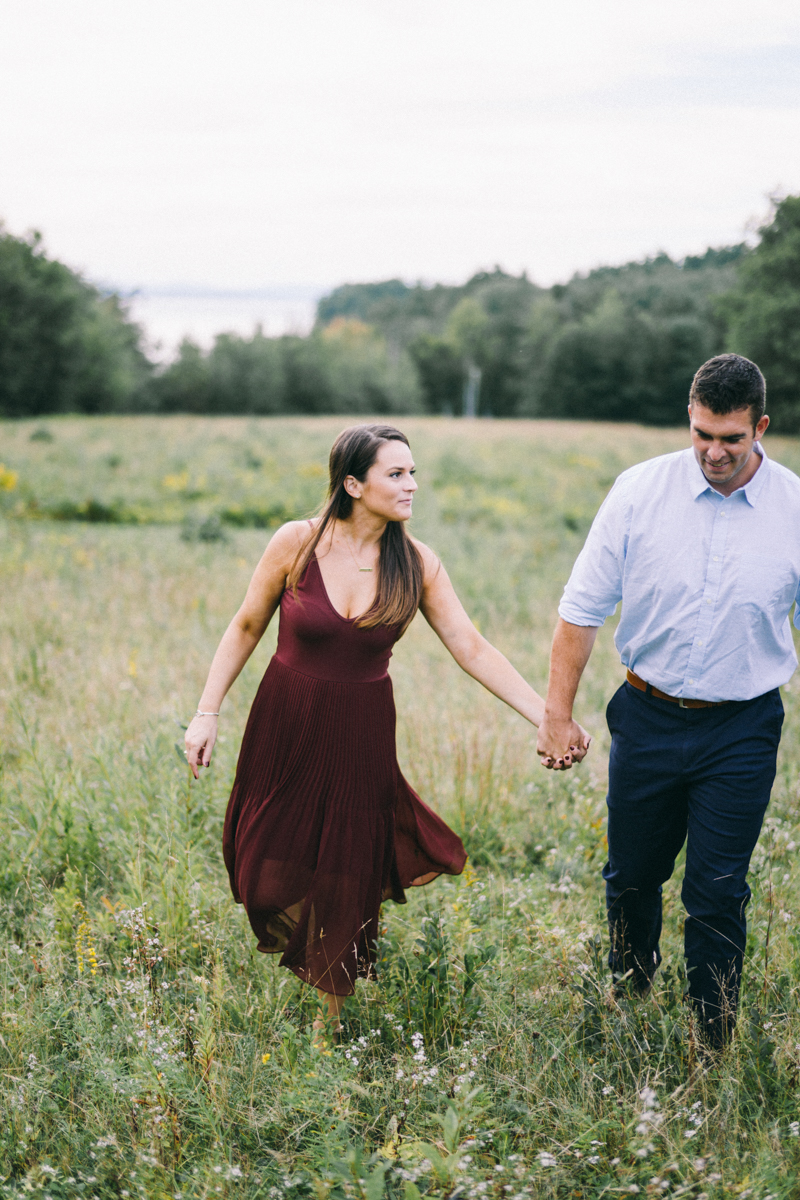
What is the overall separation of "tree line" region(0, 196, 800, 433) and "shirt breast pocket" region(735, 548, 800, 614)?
25380mm

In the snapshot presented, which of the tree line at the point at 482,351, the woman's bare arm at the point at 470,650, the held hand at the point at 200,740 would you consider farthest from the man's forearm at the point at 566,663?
the tree line at the point at 482,351

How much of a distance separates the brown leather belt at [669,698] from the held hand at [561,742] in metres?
0.28

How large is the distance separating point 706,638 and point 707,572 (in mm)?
211

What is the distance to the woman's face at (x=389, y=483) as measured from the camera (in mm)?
2961

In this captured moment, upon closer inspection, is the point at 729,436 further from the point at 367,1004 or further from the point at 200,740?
the point at 367,1004

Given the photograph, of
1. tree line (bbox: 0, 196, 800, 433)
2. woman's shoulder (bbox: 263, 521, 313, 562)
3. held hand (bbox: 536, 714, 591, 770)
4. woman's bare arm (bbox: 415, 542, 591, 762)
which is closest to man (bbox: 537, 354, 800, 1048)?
held hand (bbox: 536, 714, 591, 770)

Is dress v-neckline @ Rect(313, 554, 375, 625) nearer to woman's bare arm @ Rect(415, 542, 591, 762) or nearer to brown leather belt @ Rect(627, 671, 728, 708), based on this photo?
woman's bare arm @ Rect(415, 542, 591, 762)

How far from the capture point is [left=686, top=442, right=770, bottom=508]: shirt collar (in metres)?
2.78

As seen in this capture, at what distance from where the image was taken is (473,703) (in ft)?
20.0

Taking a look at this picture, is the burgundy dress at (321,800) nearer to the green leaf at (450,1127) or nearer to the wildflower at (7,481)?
the green leaf at (450,1127)

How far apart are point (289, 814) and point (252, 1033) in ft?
2.33

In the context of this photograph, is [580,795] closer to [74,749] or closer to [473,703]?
[473,703]

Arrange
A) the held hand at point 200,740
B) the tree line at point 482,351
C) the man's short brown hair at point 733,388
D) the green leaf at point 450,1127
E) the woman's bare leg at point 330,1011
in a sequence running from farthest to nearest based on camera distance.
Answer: the tree line at point 482,351, the held hand at point 200,740, the woman's bare leg at point 330,1011, the man's short brown hair at point 733,388, the green leaf at point 450,1127

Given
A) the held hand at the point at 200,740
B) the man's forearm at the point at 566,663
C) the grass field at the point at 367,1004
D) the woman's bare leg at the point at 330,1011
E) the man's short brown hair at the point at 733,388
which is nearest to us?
the grass field at the point at 367,1004
